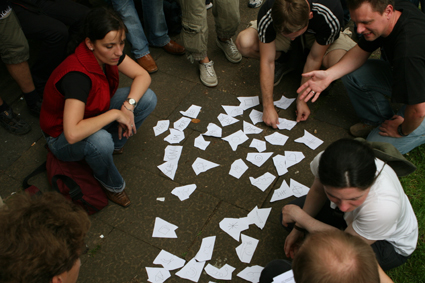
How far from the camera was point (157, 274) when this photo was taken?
7.70 ft

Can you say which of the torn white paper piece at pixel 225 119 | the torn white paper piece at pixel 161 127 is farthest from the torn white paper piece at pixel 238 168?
the torn white paper piece at pixel 161 127

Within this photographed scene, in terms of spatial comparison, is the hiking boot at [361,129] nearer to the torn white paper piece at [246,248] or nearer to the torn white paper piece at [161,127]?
the torn white paper piece at [246,248]

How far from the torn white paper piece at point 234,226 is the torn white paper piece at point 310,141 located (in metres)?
0.99

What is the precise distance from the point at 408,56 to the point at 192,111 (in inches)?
76.7

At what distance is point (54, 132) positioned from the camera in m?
2.56

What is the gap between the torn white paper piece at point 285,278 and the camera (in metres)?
1.82

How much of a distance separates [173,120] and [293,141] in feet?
3.90

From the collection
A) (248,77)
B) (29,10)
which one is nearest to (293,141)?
(248,77)

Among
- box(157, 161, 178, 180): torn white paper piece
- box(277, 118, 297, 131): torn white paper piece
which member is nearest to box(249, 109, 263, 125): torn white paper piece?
box(277, 118, 297, 131): torn white paper piece

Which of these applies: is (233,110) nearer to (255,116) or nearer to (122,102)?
(255,116)

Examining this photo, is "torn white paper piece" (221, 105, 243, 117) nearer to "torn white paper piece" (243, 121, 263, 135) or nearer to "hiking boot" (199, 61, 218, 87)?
"torn white paper piece" (243, 121, 263, 135)

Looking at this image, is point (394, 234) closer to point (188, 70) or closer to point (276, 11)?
point (276, 11)

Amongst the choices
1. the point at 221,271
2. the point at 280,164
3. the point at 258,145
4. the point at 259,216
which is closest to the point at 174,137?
the point at 258,145

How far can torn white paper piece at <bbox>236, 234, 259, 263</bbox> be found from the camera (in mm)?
2406
